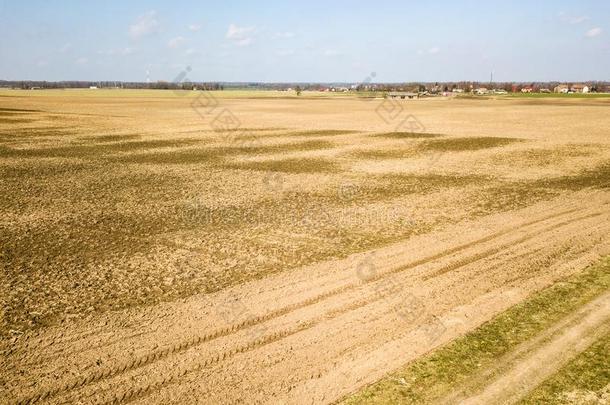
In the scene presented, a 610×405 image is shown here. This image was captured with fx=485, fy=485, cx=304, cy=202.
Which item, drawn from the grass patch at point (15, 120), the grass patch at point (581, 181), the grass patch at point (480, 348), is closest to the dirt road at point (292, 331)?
the grass patch at point (480, 348)

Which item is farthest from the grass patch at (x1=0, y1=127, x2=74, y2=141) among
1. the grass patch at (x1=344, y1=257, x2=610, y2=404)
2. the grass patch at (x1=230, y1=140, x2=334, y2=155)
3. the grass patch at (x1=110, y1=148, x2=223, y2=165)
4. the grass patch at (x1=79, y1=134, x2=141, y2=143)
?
the grass patch at (x1=344, y1=257, x2=610, y2=404)

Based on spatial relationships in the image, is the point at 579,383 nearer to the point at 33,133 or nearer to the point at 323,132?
the point at 323,132

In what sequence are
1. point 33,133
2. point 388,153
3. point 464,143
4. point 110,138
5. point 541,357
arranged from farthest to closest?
point 33,133 → point 110,138 → point 464,143 → point 388,153 → point 541,357

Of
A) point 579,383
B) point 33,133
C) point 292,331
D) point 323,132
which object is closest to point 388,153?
point 323,132

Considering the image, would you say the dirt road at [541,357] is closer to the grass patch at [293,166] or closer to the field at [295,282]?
Result: the field at [295,282]

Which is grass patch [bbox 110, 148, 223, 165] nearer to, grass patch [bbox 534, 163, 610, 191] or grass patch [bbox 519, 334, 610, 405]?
grass patch [bbox 534, 163, 610, 191]

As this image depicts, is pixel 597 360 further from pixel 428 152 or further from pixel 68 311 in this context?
pixel 428 152
